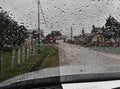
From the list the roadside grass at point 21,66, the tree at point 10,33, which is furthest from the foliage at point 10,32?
the roadside grass at point 21,66

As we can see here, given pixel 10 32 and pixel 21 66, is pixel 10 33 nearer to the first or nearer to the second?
pixel 10 32

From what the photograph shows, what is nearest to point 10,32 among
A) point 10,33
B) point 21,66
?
point 10,33

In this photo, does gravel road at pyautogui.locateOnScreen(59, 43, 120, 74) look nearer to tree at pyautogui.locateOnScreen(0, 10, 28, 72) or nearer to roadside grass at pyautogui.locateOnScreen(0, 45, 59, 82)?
roadside grass at pyautogui.locateOnScreen(0, 45, 59, 82)

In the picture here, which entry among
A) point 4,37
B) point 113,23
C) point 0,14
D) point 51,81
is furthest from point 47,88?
point 0,14

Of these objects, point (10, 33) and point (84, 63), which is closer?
point (84, 63)

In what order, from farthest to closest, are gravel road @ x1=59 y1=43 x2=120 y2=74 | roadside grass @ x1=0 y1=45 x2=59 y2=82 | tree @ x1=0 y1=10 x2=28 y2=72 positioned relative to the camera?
tree @ x1=0 y1=10 x2=28 y2=72
roadside grass @ x1=0 y1=45 x2=59 y2=82
gravel road @ x1=59 y1=43 x2=120 y2=74

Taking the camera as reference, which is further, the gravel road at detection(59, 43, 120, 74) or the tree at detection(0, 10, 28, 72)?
the tree at detection(0, 10, 28, 72)

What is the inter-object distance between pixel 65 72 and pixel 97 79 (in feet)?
0.99

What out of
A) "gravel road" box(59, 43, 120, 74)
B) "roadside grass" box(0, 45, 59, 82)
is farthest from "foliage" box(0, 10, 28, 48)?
"gravel road" box(59, 43, 120, 74)

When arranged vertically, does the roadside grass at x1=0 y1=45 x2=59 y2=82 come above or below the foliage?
below

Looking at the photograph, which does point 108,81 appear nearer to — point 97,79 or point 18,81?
point 97,79

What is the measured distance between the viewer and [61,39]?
170 inches

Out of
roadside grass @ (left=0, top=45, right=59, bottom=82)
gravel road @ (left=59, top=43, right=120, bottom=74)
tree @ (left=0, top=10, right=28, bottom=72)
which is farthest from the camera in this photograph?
tree @ (left=0, top=10, right=28, bottom=72)

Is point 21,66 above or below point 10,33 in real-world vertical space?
below
